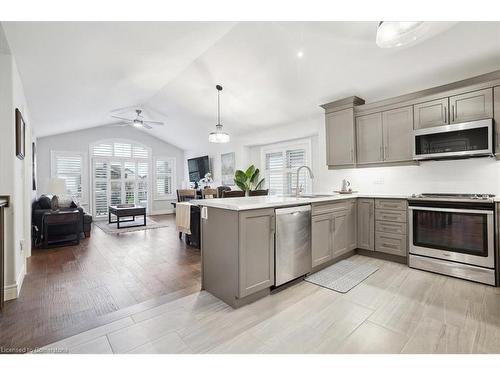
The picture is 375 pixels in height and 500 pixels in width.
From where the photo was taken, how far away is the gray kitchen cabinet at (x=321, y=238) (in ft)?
9.12

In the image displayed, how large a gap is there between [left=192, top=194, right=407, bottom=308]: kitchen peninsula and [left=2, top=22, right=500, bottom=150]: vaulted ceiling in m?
1.79

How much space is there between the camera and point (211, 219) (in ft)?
7.91

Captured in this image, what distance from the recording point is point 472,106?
2.77 metres

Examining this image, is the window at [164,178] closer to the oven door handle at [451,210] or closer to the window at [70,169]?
the window at [70,169]

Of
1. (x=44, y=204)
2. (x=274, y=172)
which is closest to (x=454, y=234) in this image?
(x=274, y=172)

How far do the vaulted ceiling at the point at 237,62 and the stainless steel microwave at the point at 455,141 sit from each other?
0.76 metres

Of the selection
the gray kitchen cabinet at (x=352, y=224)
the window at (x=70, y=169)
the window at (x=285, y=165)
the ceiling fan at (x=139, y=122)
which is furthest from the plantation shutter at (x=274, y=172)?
the window at (x=70, y=169)

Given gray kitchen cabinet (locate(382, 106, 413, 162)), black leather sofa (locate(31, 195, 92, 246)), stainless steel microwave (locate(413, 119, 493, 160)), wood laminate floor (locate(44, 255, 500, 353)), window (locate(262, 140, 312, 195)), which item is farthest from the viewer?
window (locate(262, 140, 312, 195))

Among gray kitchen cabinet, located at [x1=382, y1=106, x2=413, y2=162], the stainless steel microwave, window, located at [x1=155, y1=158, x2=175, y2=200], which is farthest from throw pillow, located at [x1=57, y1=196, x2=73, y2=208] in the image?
the stainless steel microwave

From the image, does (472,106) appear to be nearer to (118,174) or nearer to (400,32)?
(400,32)

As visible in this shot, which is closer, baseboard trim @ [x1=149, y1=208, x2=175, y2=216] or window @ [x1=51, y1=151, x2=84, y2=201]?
window @ [x1=51, y1=151, x2=84, y2=201]

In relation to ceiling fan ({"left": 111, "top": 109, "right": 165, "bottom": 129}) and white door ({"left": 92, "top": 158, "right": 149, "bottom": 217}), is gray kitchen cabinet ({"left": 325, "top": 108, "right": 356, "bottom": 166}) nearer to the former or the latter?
ceiling fan ({"left": 111, "top": 109, "right": 165, "bottom": 129})

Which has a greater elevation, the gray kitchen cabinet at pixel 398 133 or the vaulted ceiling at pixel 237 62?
the vaulted ceiling at pixel 237 62

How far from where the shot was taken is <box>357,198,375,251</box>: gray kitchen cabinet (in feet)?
11.2
